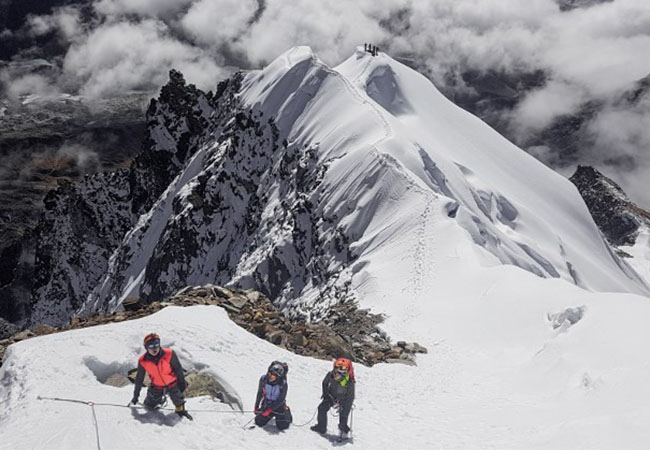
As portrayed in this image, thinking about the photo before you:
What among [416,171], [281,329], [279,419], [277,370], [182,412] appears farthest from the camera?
[416,171]

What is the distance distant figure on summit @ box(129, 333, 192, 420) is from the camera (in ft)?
45.5

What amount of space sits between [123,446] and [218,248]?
81.4 metres

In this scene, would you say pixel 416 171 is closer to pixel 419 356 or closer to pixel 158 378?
pixel 419 356

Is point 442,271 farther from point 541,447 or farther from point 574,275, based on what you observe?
point 574,275

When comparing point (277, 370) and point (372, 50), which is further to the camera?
point (372, 50)

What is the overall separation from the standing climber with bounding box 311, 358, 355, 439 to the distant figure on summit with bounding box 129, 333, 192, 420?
352 cm

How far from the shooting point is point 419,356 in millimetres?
27188

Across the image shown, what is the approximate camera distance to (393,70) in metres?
95.2

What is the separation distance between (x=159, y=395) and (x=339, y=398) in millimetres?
4594

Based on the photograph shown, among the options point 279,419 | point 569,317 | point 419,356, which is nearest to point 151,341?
point 279,419

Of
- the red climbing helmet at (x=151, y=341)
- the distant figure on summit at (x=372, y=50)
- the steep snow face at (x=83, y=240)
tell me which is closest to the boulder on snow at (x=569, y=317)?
the red climbing helmet at (x=151, y=341)

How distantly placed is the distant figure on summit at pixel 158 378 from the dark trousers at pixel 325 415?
137 inches

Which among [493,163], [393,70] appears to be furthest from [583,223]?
[393,70]

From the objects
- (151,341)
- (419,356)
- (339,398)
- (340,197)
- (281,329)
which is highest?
(151,341)
